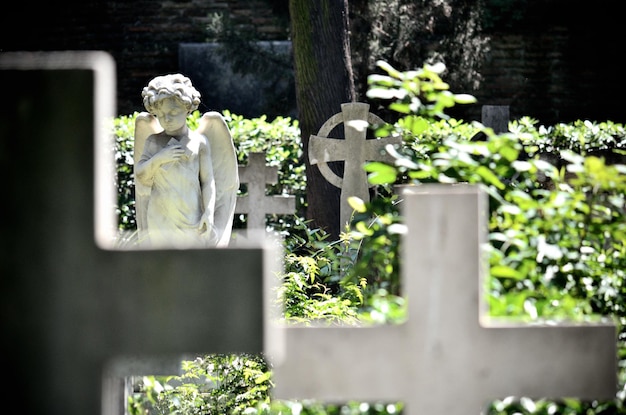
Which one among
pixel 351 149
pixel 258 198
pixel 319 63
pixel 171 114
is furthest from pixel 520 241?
pixel 319 63

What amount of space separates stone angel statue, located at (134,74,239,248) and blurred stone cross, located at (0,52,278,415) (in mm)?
3834

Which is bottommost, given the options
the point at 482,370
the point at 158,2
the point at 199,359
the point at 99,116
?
the point at 199,359

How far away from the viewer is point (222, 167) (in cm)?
621

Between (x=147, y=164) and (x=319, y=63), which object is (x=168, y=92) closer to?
(x=147, y=164)

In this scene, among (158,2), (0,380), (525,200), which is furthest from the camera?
(158,2)

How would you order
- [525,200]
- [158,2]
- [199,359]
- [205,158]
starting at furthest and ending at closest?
[158,2] < [205,158] < [199,359] < [525,200]

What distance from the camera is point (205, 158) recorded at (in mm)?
6062

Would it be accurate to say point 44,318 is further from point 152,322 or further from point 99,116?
point 99,116

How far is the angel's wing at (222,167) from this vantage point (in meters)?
6.14

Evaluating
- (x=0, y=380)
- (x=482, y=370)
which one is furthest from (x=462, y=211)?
(x=0, y=380)

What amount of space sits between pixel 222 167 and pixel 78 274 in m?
4.28

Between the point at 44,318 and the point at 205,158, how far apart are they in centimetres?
416

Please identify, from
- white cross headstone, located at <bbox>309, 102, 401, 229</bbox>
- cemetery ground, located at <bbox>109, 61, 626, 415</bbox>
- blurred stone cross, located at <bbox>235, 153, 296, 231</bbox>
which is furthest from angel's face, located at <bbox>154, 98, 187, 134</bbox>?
cemetery ground, located at <bbox>109, 61, 626, 415</bbox>

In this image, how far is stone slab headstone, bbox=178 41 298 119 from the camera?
12461 millimetres
